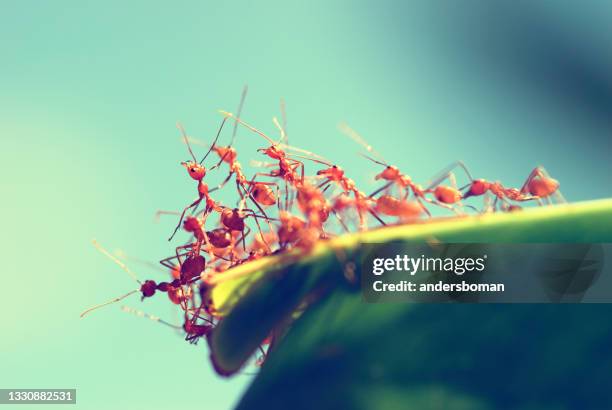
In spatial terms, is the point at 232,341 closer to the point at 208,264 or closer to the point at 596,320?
the point at 596,320

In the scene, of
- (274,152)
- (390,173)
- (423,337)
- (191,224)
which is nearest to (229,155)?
(274,152)

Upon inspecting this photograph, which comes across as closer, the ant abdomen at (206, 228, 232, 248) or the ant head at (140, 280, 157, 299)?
the ant abdomen at (206, 228, 232, 248)

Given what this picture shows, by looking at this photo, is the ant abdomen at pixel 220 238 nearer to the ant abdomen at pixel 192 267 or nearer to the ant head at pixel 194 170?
the ant abdomen at pixel 192 267

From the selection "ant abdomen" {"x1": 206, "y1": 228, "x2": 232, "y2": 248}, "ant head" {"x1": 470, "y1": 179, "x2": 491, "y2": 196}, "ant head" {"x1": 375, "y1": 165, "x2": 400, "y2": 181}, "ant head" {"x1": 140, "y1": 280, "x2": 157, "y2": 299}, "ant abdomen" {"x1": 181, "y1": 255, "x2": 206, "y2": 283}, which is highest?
"ant head" {"x1": 375, "y1": 165, "x2": 400, "y2": 181}

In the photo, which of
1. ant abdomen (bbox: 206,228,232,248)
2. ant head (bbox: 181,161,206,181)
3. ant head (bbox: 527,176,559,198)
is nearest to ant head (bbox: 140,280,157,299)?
ant head (bbox: 181,161,206,181)

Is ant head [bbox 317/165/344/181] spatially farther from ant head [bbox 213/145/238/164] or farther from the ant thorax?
ant head [bbox 213/145/238/164]

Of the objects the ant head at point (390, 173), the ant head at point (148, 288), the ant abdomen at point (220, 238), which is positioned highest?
the ant head at point (390, 173)

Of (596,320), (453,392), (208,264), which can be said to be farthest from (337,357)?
(208,264)

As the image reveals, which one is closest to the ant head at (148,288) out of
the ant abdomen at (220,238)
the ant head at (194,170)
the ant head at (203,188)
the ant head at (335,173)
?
the ant head at (203,188)
